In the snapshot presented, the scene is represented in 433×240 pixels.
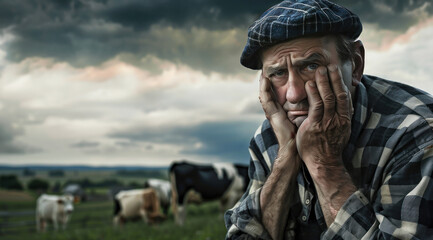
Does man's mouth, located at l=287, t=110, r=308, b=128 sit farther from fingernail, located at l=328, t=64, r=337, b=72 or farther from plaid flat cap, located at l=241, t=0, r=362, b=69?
plaid flat cap, located at l=241, t=0, r=362, b=69

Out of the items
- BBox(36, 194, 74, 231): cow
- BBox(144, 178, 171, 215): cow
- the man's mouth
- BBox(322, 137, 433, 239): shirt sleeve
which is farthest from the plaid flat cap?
BBox(36, 194, 74, 231): cow

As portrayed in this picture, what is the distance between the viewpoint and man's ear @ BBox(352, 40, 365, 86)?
6.95 ft

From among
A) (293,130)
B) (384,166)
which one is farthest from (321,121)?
(384,166)

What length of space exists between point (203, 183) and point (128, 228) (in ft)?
11.3

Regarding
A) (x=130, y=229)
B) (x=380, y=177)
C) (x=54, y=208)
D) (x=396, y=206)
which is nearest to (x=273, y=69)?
(x=380, y=177)

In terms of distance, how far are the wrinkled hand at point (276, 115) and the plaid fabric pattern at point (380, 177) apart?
0.81ft

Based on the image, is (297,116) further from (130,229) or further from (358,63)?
(130,229)

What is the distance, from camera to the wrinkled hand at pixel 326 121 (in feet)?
6.19

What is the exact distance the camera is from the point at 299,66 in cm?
199

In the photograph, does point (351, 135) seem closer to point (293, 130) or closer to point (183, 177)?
point (293, 130)

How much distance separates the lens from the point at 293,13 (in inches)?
77.3

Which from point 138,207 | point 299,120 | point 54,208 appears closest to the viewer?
point 299,120

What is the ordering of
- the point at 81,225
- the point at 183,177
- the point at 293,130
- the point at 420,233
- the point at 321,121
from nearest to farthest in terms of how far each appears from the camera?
the point at 420,233, the point at 321,121, the point at 293,130, the point at 183,177, the point at 81,225

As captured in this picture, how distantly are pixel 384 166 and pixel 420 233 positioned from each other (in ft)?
1.12
